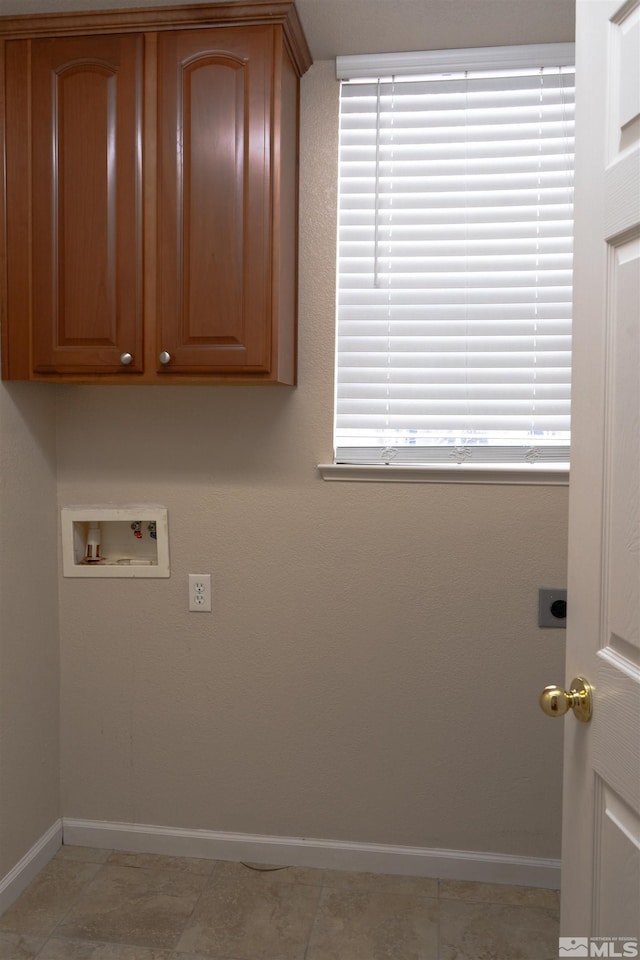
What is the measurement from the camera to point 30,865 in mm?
2367

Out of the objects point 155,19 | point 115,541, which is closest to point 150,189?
point 155,19

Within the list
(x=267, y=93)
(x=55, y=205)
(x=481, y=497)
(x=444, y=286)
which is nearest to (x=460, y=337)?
(x=444, y=286)

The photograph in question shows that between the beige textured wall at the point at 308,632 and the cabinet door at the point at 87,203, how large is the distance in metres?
0.35

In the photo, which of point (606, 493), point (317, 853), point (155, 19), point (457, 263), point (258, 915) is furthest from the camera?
point (317, 853)

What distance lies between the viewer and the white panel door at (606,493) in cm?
111

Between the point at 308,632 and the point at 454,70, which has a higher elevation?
the point at 454,70

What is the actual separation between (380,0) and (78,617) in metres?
2.00

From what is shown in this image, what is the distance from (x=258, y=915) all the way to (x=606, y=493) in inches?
66.7

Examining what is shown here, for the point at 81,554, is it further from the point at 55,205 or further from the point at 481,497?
the point at 481,497

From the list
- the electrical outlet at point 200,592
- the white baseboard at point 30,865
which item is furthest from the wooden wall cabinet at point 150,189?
the white baseboard at point 30,865

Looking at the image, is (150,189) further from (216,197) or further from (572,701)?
(572,701)

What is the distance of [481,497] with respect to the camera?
7.72ft

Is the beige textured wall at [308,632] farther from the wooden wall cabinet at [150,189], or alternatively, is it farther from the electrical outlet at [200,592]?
the wooden wall cabinet at [150,189]

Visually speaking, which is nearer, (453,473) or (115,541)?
(453,473)
